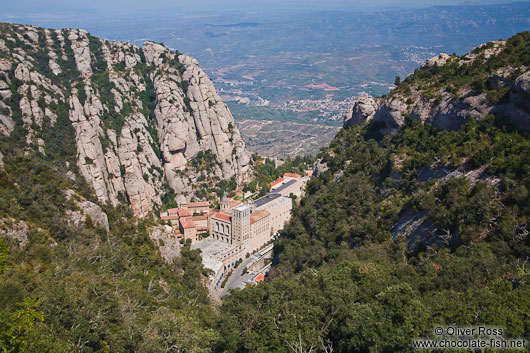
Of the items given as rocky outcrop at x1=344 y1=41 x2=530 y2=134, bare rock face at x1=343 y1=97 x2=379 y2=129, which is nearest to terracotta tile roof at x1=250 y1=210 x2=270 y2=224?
bare rock face at x1=343 y1=97 x2=379 y2=129

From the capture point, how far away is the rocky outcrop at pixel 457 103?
3769cm

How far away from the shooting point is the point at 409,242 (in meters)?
37.7

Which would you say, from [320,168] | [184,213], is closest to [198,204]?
[184,213]

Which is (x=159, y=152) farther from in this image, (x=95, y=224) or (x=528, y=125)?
(x=528, y=125)

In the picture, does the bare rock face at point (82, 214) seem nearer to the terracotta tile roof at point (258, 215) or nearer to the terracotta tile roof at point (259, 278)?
the terracotta tile roof at point (259, 278)

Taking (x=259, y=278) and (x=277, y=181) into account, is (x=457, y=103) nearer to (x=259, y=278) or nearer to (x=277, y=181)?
(x=259, y=278)

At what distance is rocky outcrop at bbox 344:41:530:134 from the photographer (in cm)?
3769

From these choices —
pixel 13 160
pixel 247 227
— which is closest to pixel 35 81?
pixel 13 160

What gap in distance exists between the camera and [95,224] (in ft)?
133

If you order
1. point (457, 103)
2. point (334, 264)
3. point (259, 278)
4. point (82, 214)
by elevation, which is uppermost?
point (457, 103)

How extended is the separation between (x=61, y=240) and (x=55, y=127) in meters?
43.7

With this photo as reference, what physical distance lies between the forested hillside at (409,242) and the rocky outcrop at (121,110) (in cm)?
3681

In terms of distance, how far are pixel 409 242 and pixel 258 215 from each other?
124 feet

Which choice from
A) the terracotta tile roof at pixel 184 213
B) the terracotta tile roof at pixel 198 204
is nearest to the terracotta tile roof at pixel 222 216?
the terracotta tile roof at pixel 184 213
